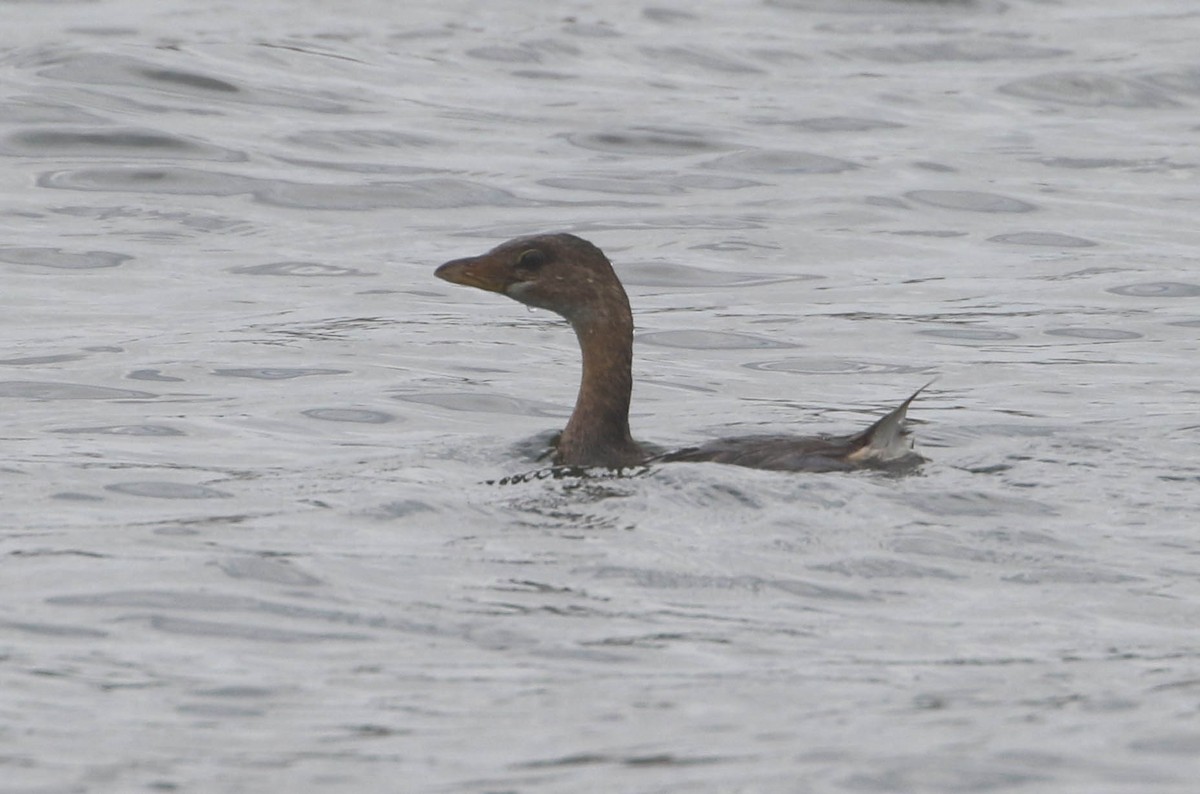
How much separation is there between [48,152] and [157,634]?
35.1 ft

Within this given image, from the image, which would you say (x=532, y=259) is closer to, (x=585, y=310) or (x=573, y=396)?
(x=585, y=310)

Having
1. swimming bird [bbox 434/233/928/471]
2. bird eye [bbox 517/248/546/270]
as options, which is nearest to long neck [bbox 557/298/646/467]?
swimming bird [bbox 434/233/928/471]

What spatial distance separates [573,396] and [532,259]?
1.87 meters

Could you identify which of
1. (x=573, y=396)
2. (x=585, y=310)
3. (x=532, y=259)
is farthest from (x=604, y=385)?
(x=573, y=396)

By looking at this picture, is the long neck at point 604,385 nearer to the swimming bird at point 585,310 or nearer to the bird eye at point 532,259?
the swimming bird at point 585,310

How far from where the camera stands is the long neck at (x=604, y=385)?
9.52 meters

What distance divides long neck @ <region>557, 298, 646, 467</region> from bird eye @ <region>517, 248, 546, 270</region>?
0.96 ft

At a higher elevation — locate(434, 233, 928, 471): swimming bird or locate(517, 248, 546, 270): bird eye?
locate(517, 248, 546, 270): bird eye

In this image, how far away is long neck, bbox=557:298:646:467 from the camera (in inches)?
375

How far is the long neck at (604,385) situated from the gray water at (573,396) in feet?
1.04

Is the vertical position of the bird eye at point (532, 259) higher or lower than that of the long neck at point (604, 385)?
higher

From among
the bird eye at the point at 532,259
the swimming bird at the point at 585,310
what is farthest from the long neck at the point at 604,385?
the bird eye at the point at 532,259

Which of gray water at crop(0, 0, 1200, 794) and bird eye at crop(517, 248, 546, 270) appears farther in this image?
bird eye at crop(517, 248, 546, 270)

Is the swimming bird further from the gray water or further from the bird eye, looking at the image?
the gray water
